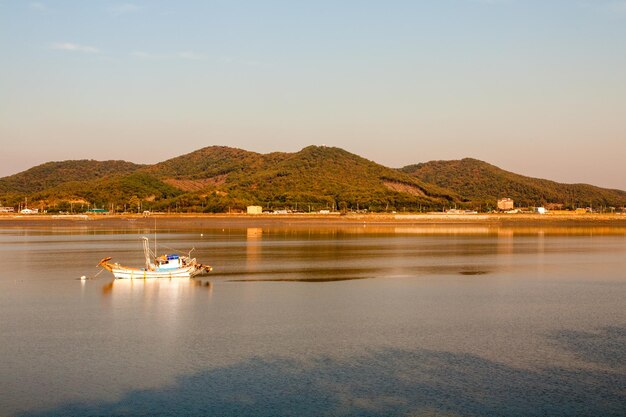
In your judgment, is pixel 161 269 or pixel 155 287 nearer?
pixel 155 287

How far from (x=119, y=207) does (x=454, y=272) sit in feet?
438

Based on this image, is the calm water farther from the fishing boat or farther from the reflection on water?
the fishing boat

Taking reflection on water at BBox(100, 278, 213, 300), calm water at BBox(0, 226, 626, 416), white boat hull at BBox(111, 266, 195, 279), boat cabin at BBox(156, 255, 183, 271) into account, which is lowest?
calm water at BBox(0, 226, 626, 416)

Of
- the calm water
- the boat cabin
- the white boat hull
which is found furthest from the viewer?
the boat cabin

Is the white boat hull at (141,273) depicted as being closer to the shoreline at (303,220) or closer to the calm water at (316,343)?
the calm water at (316,343)

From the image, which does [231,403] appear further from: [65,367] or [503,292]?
[503,292]

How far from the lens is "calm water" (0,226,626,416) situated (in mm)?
15258

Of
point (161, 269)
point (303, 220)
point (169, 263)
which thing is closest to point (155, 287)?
point (161, 269)

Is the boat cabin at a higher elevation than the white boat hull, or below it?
higher

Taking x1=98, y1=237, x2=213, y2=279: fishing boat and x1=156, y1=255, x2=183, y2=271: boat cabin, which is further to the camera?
x1=156, y1=255, x2=183, y2=271: boat cabin

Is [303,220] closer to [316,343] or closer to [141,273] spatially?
[141,273]

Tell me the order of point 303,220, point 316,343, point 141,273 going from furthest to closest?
point 303,220 < point 141,273 < point 316,343

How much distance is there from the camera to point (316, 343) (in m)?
20.7

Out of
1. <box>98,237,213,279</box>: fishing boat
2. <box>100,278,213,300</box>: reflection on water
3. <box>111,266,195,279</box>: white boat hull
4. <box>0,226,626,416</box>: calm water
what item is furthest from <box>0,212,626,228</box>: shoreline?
<box>0,226,626,416</box>: calm water
